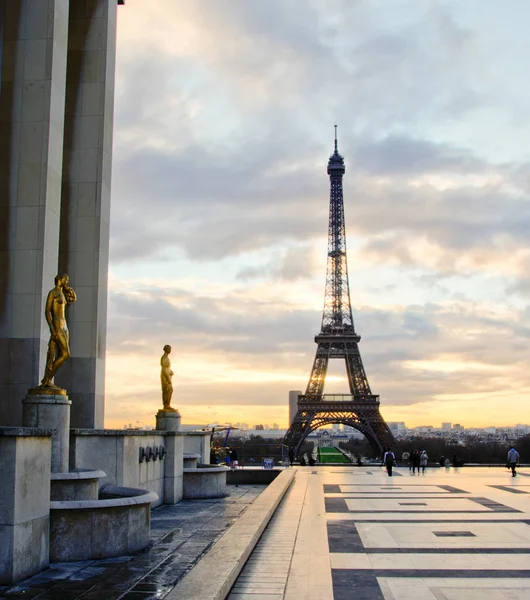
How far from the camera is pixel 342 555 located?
500 inches

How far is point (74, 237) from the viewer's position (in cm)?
2359

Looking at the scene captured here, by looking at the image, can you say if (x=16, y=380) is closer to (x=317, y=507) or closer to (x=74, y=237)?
(x=74, y=237)

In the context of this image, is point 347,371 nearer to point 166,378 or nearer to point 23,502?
point 166,378

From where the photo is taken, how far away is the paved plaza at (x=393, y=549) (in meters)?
10.1

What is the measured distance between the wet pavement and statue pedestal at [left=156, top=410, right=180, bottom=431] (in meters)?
5.89

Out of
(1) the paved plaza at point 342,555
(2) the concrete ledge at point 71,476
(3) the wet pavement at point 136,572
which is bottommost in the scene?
(1) the paved plaza at point 342,555

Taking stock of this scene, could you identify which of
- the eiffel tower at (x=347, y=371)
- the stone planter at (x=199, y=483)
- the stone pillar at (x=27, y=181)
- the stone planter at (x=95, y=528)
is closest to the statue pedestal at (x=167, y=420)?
the stone planter at (x=199, y=483)

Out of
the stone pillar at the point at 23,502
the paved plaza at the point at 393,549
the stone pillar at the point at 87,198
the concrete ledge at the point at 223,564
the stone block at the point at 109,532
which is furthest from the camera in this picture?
the stone pillar at the point at 87,198

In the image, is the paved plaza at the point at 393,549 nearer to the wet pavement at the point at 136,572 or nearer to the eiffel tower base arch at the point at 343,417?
the wet pavement at the point at 136,572

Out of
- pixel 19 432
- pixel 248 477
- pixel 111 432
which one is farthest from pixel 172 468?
pixel 248 477

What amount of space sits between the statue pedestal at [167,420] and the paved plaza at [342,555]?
2.33 metres

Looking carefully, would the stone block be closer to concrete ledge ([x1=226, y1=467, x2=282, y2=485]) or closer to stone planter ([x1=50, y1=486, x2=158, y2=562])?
stone planter ([x1=50, y1=486, x2=158, y2=562])

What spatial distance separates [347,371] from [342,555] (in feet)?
252

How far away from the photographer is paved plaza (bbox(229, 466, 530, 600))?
1009 cm
